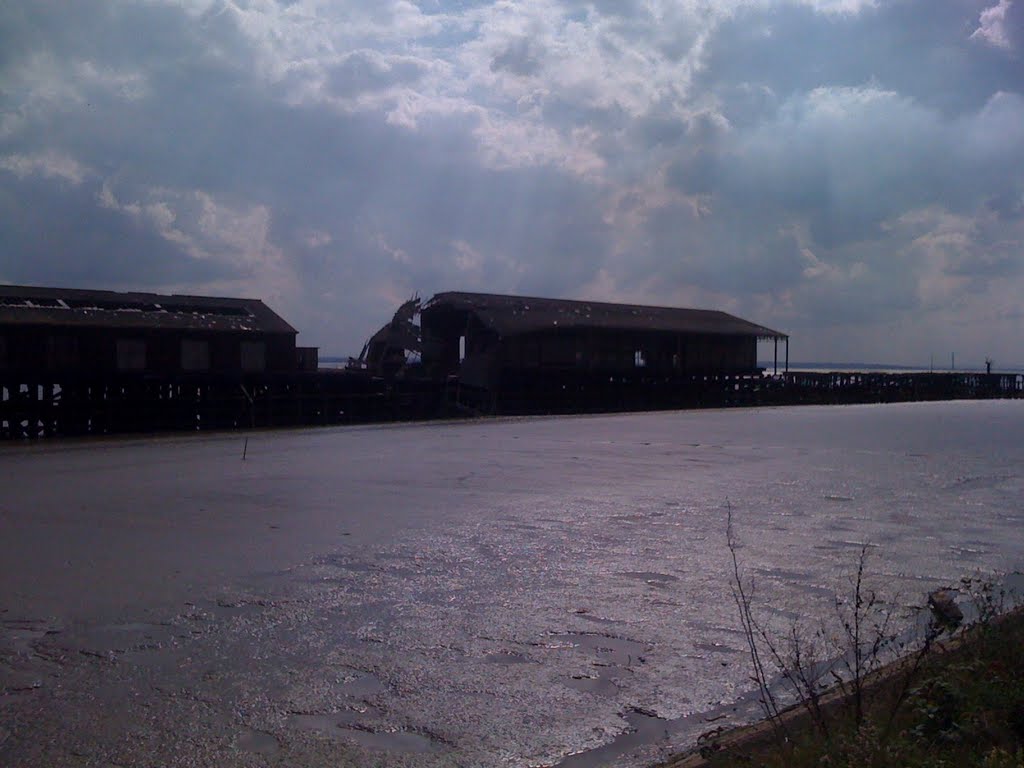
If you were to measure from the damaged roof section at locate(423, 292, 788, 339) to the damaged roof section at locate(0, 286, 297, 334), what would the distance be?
805 cm

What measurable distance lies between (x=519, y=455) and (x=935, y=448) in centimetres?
1023

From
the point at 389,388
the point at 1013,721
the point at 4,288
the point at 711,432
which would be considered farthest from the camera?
the point at 389,388

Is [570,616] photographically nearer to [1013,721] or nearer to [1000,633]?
[1000,633]

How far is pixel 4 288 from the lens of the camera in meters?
33.5

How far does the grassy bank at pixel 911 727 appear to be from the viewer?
14.5ft

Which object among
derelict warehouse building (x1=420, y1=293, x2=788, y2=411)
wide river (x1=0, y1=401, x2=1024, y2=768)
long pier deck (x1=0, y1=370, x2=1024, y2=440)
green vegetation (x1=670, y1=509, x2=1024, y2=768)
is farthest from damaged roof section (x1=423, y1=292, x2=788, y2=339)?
green vegetation (x1=670, y1=509, x2=1024, y2=768)

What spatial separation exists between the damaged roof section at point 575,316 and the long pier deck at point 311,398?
2248 mm

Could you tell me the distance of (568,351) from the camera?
145 ft

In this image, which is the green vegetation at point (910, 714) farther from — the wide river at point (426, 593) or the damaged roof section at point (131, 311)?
the damaged roof section at point (131, 311)

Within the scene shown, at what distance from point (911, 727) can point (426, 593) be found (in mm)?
4976

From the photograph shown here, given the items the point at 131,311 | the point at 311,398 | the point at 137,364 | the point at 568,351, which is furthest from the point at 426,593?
the point at 568,351

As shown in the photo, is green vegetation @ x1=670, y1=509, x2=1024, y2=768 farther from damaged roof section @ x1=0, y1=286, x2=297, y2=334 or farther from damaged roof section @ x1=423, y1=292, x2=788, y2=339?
damaged roof section @ x1=423, y1=292, x2=788, y2=339

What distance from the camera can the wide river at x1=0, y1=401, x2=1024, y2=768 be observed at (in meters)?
5.88

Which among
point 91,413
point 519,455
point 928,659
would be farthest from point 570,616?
point 91,413
